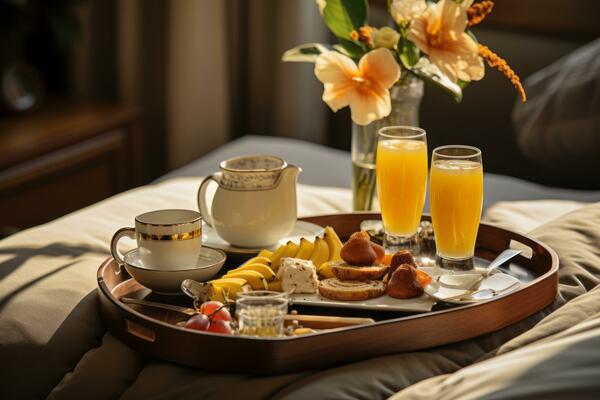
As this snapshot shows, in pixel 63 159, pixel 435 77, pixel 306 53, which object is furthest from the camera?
pixel 63 159

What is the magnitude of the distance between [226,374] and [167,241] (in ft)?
0.80

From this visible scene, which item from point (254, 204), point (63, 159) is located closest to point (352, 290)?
point (254, 204)

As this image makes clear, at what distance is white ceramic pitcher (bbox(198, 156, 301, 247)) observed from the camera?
1.25 meters

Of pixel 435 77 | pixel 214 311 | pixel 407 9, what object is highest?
pixel 407 9

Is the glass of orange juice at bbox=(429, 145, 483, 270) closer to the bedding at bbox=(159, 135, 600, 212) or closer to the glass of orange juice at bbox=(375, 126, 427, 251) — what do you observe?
the glass of orange juice at bbox=(375, 126, 427, 251)

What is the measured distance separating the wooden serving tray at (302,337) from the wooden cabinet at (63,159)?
1.36 m

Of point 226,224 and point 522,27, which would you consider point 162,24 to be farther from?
point 226,224

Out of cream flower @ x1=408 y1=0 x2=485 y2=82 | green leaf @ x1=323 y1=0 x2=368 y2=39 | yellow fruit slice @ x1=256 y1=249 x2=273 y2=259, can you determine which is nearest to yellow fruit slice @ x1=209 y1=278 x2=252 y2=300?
yellow fruit slice @ x1=256 y1=249 x2=273 y2=259

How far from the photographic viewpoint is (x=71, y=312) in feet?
3.55

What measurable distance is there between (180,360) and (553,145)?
1.15 metres

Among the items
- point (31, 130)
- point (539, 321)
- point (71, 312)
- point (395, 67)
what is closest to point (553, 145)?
point (395, 67)

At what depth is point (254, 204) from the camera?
4.11 feet

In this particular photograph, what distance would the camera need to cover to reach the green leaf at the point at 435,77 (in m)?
1.34

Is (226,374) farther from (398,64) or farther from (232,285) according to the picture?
(398,64)
